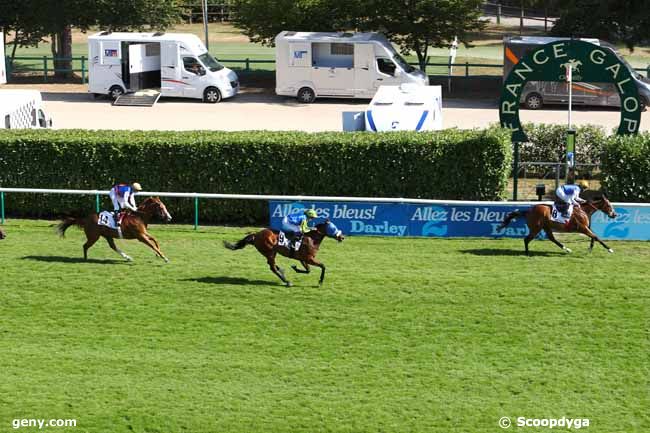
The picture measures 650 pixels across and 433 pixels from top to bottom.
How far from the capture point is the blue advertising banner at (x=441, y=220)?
19656 mm

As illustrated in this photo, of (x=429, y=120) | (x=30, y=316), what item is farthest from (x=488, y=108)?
(x=30, y=316)

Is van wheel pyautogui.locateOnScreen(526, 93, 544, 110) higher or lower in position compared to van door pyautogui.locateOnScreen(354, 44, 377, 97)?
lower

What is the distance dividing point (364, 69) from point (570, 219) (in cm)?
1806

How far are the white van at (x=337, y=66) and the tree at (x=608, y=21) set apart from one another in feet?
20.3

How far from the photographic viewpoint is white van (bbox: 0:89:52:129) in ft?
84.0

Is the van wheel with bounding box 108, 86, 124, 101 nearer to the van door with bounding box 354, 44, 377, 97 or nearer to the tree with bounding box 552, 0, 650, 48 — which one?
the van door with bounding box 354, 44, 377, 97

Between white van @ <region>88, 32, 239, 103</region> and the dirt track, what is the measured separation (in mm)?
486

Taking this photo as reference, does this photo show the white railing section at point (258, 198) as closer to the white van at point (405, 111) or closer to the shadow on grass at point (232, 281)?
the shadow on grass at point (232, 281)

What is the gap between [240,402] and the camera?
42.7 feet

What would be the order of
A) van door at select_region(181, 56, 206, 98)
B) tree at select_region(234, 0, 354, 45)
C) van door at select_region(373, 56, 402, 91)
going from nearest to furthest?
van door at select_region(373, 56, 402, 91)
van door at select_region(181, 56, 206, 98)
tree at select_region(234, 0, 354, 45)

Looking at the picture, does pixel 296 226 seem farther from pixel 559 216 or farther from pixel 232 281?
pixel 559 216

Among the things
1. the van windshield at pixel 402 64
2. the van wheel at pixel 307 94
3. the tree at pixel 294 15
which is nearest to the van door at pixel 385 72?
the van windshield at pixel 402 64

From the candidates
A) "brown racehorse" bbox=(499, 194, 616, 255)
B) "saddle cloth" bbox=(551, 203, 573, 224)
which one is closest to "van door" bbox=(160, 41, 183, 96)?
"brown racehorse" bbox=(499, 194, 616, 255)

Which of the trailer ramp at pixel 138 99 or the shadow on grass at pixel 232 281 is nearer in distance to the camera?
the shadow on grass at pixel 232 281
